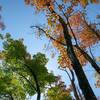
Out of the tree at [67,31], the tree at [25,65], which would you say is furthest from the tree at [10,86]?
the tree at [67,31]

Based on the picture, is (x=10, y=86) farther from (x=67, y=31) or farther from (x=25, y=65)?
(x=67, y=31)

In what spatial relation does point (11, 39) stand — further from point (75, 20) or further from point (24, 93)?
point (75, 20)

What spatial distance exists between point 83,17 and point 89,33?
2104 millimetres

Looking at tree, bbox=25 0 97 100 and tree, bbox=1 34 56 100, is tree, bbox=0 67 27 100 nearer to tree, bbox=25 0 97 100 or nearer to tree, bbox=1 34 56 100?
tree, bbox=1 34 56 100

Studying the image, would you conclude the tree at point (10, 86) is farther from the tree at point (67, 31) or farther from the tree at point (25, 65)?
the tree at point (67, 31)

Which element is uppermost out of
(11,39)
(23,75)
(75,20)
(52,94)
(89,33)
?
(11,39)

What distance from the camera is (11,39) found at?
52.2 feet

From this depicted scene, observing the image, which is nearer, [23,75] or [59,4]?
[59,4]

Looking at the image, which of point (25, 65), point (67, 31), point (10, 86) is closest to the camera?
point (67, 31)

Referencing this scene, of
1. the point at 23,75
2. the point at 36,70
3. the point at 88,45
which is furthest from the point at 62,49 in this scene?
the point at 23,75

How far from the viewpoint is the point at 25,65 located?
14125 mm

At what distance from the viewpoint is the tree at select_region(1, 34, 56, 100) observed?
14.1 m

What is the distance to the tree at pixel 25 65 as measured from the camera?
1408 cm

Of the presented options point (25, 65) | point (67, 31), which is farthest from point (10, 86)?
point (67, 31)
